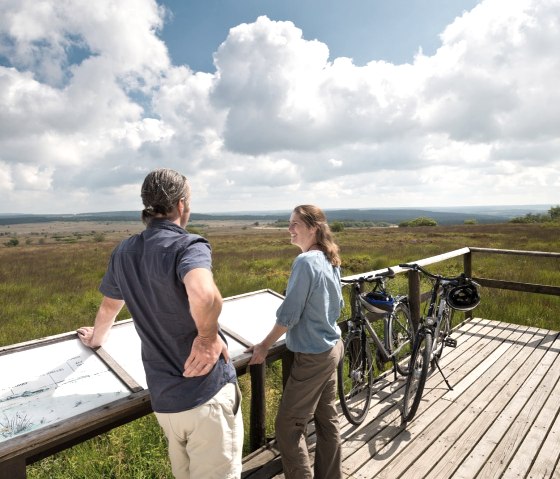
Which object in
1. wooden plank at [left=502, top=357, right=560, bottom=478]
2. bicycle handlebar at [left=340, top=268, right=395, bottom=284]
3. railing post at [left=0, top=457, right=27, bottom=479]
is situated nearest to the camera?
railing post at [left=0, top=457, right=27, bottom=479]

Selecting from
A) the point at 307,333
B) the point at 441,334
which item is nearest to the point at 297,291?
the point at 307,333

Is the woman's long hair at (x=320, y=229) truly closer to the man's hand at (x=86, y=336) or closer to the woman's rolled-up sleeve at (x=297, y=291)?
the woman's rolled-up sleeve at (x=297, y=291)

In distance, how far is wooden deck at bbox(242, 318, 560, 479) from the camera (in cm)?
282

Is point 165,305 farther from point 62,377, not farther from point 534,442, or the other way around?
point 534,442

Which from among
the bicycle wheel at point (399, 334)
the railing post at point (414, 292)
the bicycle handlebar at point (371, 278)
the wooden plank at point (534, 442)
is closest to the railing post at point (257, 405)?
the bicycle handlebar at point (371, 278)

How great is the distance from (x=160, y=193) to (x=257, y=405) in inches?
75.2

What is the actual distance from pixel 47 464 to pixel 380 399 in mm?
3429

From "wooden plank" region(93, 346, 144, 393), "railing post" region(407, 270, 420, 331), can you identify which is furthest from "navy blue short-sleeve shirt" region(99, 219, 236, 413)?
"railing post" region(407, 270, 420, 331)

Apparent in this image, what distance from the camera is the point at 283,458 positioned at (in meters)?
2.40

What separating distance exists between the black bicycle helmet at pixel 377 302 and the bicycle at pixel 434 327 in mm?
458

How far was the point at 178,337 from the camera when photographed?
64.5 inches

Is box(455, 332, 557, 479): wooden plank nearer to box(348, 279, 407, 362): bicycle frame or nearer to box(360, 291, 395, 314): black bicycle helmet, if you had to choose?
box(348, 279, 407, 362): bicycle frame

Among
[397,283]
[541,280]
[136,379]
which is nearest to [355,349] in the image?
[136,379]

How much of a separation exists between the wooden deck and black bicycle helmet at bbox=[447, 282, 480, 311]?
2.95ft
